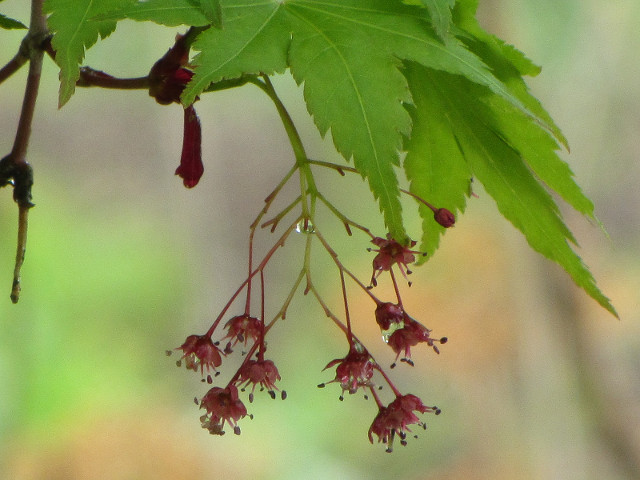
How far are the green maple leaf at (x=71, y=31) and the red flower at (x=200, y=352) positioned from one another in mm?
218

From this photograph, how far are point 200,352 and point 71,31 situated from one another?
9.8 inches

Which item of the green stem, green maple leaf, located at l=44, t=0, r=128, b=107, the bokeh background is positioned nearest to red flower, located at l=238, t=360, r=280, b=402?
the green stem

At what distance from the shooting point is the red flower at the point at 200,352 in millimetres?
500

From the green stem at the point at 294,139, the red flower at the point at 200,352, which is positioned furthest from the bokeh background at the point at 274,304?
the green stem at the point at 294,139

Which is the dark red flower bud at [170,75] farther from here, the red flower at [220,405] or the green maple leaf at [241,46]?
the red flower at [220,405]

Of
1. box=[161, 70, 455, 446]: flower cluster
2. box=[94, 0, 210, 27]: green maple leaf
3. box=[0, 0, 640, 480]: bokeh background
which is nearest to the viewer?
box=[94, 0, 210, 27]: green maple leaf

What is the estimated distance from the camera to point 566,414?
100 inches

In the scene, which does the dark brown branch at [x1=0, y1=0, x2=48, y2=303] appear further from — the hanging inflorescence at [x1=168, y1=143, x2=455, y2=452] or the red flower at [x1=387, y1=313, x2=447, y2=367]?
the red flower at [x1=387, y1=313, x2=447, y2=367]

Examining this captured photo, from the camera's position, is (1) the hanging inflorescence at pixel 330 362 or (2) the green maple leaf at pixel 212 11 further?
(1) the hanging inflorescence at pixel 330 362

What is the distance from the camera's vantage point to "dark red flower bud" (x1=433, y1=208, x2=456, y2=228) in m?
0.45

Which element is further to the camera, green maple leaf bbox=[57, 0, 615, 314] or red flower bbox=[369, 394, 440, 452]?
red flower bbox=[369, 394, 440, 452]

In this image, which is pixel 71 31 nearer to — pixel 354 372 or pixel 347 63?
pixel 347 63

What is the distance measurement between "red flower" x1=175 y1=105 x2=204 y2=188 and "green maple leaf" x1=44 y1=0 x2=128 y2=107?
123 millimetres

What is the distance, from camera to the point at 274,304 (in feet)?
8.93
